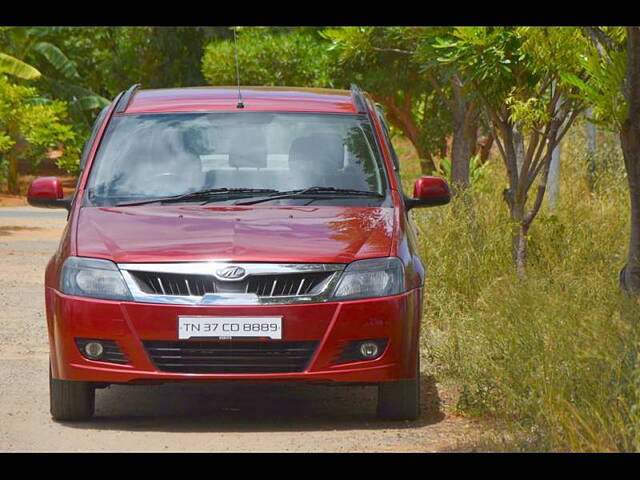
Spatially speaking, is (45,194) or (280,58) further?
(280,58)

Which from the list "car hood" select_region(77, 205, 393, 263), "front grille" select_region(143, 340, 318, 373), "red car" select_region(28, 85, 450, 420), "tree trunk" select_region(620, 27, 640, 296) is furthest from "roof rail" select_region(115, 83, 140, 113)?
"tree trunk" select_region(620, 27, 640, 296)

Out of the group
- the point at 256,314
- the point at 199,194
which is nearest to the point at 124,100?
the point at 199,194

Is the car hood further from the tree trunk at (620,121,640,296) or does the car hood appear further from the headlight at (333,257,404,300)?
the tree trunk at (620,121,640,296)

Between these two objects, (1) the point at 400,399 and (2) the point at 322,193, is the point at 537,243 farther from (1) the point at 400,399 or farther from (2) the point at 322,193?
(1) the point at 400,399

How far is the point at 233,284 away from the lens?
7.46m

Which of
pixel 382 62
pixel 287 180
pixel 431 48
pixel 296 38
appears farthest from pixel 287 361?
pixel 296 38

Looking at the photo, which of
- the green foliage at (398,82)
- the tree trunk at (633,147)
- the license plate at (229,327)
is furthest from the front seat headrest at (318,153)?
the green foliage at (398,82)

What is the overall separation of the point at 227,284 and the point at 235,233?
15.7 inches

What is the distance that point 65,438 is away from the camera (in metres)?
7.47

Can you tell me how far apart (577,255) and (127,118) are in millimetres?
5304

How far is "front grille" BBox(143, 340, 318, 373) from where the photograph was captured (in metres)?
7.48

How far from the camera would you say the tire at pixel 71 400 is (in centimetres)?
786

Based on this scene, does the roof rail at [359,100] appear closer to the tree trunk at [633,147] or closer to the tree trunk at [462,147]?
the tree trunk at [633,147]

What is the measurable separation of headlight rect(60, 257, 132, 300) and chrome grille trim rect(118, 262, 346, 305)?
0.16 feet
